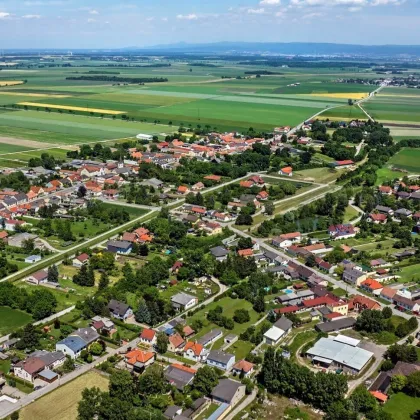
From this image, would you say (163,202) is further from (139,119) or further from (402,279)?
(139,119)

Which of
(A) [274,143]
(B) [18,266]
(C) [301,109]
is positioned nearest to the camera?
(B) [18,266]

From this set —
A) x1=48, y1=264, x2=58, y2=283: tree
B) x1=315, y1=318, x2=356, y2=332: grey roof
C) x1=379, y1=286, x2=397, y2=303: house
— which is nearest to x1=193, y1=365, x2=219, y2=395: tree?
x1=315, y1=318, x2=356, y2=332: grey roof

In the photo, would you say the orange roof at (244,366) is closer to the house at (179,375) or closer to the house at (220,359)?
the house at (220,359)

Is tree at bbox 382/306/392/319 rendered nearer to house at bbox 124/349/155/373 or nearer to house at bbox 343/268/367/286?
house at bbox 343/268/367/286

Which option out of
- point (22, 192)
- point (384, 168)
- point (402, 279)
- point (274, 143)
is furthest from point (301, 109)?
point (402, 279)

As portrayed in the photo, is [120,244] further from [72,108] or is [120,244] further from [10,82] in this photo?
[10,82]

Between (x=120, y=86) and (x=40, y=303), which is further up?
(x=120, y=86)

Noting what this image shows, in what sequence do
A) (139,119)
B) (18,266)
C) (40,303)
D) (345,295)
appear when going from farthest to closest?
(139,119) < (18,266) < (345,295) < (40,303)
